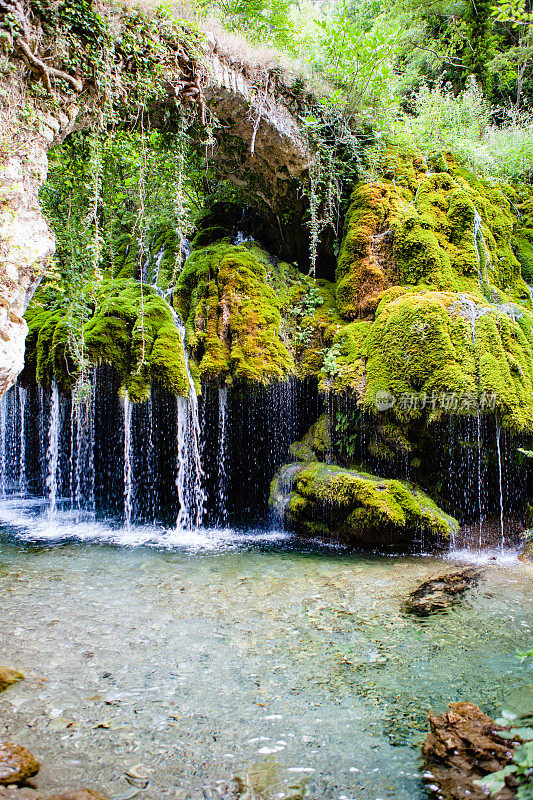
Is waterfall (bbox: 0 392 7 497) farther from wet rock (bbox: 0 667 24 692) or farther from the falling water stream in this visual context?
wet rock (bbox: 0 667 24 692)

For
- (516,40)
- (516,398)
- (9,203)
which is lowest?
(516,398)

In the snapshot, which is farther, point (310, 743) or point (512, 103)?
point (512, 103)

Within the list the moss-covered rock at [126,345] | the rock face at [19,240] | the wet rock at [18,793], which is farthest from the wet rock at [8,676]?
the moss-covered rock at [126,345]

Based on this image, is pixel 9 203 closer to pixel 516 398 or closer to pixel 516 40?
pixel 516 398

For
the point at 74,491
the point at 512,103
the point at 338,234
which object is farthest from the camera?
the point at 512,103

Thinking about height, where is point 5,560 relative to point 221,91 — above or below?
below

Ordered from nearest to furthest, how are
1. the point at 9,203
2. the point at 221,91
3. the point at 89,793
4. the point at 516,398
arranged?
the point at 89,793 → the point at 9,203 → the point at 516,398 → the point at 221,91

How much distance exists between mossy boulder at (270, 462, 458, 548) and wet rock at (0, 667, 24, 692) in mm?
4768

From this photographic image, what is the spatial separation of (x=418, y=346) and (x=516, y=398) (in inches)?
66.4

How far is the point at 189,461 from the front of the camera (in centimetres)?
931

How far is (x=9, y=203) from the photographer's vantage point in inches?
199

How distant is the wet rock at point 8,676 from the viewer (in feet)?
10.6

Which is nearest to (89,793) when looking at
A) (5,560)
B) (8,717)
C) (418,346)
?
(8,717)

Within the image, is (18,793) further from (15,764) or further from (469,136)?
(469,136)
